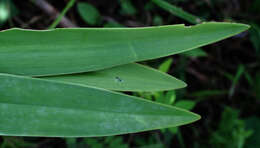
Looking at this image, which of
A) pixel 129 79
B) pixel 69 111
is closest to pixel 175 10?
pixel 129 79

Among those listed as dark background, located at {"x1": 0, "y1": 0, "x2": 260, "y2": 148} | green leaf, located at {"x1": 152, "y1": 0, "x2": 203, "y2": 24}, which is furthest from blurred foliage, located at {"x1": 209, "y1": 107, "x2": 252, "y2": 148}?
green leaf, located at {"x1": 152, "y1": 0, "x2": 203, "y2": 24}

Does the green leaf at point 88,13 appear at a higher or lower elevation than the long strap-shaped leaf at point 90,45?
higher

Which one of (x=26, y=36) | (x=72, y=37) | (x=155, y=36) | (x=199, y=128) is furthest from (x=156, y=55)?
(x=199, y=128)

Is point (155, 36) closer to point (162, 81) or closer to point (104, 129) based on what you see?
point (162, 81)

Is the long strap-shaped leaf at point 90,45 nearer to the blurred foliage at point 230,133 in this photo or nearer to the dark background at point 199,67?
the dark background at point 199,67

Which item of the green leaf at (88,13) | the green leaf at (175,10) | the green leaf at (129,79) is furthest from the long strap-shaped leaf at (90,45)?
the green leaf at (88,13)

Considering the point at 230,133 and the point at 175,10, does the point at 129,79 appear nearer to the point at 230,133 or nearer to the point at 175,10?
the point at 175,10
